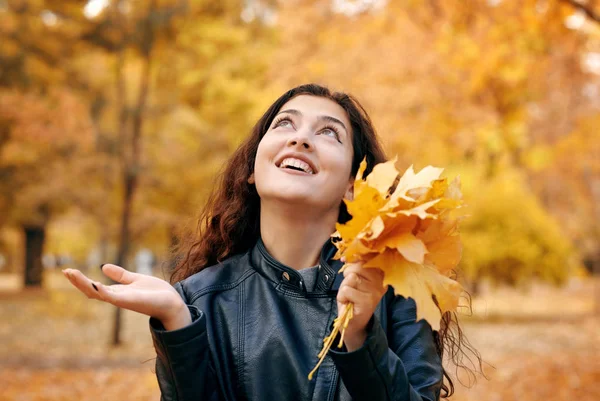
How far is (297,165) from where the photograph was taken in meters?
2.01

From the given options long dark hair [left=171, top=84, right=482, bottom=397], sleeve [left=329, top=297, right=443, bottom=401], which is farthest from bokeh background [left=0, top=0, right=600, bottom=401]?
sleeve [left=329, top=297, right=443, bottom=401]

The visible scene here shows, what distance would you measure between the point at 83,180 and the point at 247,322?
32.8ft

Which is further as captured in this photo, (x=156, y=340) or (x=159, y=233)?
(x=159, y=233)

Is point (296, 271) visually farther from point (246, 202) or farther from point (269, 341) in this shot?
point (246, 202)

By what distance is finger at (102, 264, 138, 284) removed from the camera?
161 centimetres

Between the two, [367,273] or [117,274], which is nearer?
[367,273]

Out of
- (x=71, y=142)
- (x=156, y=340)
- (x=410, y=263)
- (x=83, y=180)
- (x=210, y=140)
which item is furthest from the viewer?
(x=210, y=140)

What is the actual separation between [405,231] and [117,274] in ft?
2.36

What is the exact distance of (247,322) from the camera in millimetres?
1997

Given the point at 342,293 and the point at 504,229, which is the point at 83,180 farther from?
the point at 342,293

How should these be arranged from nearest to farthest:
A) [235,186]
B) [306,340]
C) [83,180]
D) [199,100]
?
[306,340]
[235,186]
[83,180]
[199,100]

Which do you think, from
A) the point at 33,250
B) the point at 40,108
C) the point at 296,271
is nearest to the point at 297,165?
the point at 296,271

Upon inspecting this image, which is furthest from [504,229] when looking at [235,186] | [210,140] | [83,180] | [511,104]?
[235,186]

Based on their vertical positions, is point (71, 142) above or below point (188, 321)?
below
